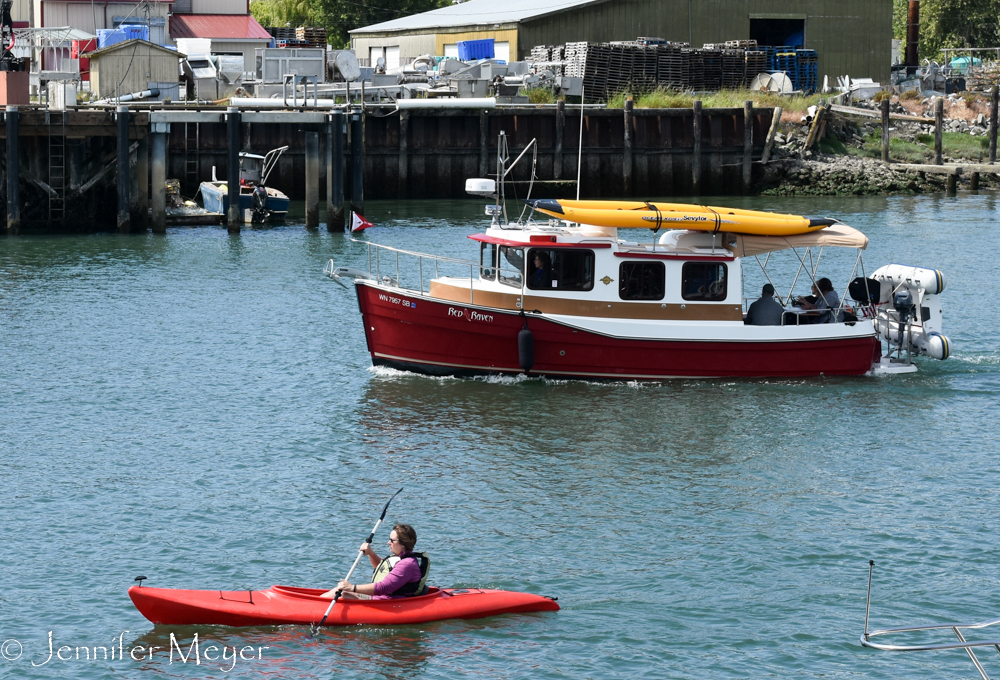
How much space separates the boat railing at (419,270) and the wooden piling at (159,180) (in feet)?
25.5

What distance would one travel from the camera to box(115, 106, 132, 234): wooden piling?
129 ft

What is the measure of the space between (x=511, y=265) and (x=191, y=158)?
2917 cm

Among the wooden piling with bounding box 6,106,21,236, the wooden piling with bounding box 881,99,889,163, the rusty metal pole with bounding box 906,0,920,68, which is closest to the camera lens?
the wooden piling with bounding box 6,106,21,236

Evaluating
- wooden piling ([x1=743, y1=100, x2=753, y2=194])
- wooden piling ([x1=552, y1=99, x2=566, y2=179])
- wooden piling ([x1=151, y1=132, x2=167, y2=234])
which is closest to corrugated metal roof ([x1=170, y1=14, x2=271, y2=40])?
wooden piling ([x1=552, y1=99, x2=566, y2=179])

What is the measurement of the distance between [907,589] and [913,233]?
3115 centimetres

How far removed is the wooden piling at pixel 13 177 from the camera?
38.2m

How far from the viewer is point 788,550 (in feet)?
52.9

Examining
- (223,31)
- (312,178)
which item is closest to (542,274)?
(312,178)

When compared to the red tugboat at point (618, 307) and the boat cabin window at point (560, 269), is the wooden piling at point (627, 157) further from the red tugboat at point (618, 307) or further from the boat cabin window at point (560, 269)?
the boat cabin window at point (560, 269)

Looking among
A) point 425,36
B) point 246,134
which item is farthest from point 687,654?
point 425,36

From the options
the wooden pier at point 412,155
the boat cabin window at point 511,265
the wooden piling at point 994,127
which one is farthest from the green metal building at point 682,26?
the boat cabin window at point 511,265

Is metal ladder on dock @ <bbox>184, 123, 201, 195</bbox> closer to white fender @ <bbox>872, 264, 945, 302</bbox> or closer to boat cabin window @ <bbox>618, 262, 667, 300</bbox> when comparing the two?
boat cabin window @ <bbox>618, 262, 667, 300</bbox>

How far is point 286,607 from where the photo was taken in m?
13.6

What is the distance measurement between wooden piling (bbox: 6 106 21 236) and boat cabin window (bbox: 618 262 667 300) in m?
23.2
